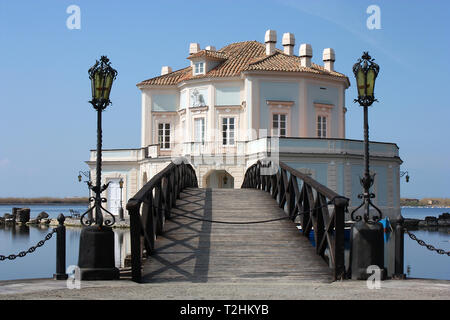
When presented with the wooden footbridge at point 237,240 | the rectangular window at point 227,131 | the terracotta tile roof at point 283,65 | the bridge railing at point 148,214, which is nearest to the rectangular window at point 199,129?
the rectangular window at point 227,131

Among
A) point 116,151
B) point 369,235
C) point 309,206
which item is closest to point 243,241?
point 309,206

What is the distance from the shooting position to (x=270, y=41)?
47844 mm

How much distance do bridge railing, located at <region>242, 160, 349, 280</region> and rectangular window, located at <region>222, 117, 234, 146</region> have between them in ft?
86.6

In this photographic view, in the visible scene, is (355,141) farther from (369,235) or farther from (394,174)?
(369,235)

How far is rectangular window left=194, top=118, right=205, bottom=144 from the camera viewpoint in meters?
45.2

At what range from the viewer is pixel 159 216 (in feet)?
42.0

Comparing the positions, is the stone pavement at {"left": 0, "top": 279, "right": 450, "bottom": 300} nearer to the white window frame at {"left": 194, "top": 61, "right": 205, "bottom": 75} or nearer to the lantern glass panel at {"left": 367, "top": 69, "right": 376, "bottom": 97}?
the lantern glass panel at {"left": 367, "top": 69, "right": 376, "bottom": 97}

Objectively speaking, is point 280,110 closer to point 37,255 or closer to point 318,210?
point 37,255

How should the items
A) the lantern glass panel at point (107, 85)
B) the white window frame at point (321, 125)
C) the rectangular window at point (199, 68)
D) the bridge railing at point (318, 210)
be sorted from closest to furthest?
the bridge railing at point (318, 210)
the lantern glass panel at point (107, 85)
the white window frame at point (321, 125)
the rectangular window at point (199, 68)

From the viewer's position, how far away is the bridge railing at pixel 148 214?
32.9ft

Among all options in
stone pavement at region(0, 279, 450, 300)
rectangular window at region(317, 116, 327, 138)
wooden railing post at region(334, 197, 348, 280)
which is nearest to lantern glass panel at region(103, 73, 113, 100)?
stone pavement at region(0, 279, 450, 300)

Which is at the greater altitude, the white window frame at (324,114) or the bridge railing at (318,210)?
the white window frame at (324,114)

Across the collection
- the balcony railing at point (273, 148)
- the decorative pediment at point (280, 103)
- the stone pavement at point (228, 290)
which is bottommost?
the stone pavement at point (228, 290)

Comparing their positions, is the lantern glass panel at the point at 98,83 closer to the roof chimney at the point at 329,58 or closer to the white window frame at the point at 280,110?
the white window frame at the point at 280,110
